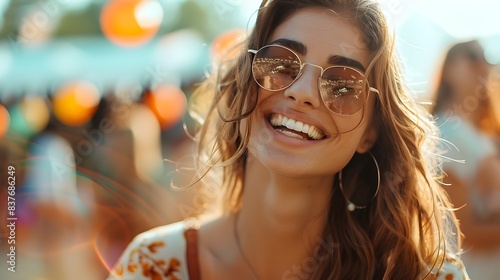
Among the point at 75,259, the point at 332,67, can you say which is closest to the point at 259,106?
the point at 332,67

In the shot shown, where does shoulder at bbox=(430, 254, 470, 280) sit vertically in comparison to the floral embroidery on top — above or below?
above

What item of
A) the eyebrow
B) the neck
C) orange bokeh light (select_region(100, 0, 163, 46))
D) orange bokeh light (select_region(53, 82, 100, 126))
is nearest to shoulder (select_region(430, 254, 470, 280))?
the neck

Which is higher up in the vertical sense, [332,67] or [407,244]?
[332,67]

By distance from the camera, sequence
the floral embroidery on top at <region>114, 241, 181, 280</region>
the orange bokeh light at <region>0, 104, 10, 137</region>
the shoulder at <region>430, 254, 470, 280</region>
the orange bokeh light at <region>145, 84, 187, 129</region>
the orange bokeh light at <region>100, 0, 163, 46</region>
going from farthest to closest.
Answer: the orange bokeh light at <region>100, 0, 163, 46</region> < the orange bokeh light at <region>145, 84, 187, 129</region> < the orange bokeh light at <region>0, 104, 10, 137</region> < the floral embroidery on top at <region>114, 241, 181, 280</region> < the shoulder at <region>430, 254, 470, 280</region>

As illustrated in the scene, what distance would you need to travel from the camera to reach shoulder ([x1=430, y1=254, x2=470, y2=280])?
1896 millimetres

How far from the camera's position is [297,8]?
73.5 inches

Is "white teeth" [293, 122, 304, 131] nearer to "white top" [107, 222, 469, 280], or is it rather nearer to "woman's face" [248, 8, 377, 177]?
"woman's face" [248, 8, 377, 177]

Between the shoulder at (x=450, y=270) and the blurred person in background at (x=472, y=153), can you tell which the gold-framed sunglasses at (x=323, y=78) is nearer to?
the shoulder at (x=450, y=270)

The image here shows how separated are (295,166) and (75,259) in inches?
89.4

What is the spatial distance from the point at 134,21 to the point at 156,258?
3.39 metres

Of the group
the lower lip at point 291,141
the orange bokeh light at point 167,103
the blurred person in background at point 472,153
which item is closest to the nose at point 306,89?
the lower lip at point 291,141

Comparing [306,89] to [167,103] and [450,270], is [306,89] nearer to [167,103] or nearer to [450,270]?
[450,270]

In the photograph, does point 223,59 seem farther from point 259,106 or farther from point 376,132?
point 376,132

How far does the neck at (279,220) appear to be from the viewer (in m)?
1.94
